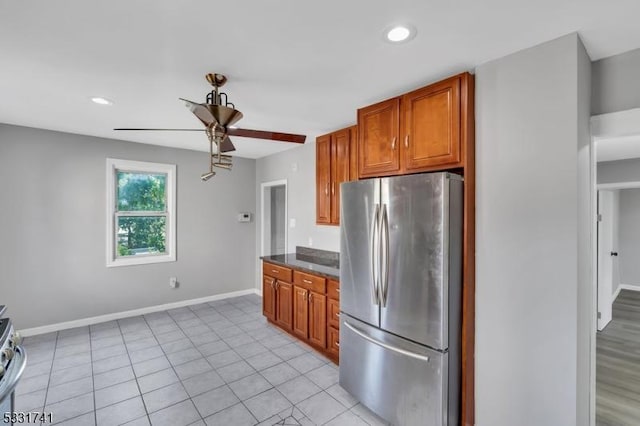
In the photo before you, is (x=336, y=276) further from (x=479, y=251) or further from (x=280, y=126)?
(x=280, y=126)

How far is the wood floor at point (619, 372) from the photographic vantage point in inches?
88.5

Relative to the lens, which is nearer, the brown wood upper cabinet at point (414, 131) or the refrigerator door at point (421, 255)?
the refrigerator door at point (421, 255)

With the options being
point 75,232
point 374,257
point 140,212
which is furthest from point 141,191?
point 374,257

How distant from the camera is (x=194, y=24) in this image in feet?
5.10

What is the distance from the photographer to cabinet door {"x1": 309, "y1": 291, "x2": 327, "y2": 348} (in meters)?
3.06

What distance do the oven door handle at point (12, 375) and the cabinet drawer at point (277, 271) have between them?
2.37m

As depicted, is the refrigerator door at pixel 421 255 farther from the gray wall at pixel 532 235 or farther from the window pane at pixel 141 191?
the window pane at pixel 141 191

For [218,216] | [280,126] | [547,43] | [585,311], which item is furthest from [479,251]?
[218,216]

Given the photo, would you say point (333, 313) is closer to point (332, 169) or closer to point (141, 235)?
point (332, 169)

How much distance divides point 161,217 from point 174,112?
220cm

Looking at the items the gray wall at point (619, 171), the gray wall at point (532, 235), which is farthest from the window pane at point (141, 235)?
the gray wall at point (619, 171)

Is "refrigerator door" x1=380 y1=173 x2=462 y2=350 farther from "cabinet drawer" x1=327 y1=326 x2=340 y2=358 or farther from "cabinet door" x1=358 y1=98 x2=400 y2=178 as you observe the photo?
"cabinet drawer" x1=327 y1=326 x2=340 y2=358

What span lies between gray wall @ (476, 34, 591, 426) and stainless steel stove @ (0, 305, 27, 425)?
2.47 meters

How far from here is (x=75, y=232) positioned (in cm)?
384
